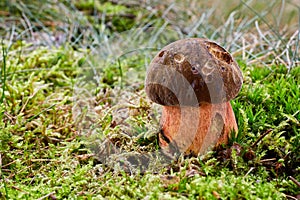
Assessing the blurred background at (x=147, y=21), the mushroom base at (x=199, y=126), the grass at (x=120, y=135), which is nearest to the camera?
the grass at (x=120, y=135)

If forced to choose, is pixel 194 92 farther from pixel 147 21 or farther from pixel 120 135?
pixel 147 21

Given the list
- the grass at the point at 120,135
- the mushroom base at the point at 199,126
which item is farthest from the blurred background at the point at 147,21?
the mushroom base at the point at 199,126

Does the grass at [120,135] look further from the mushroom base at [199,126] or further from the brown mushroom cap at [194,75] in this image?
the brown mushroom cap at [194,75]

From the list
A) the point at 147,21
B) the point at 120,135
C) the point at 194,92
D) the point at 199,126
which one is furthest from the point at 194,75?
the point at 147,21

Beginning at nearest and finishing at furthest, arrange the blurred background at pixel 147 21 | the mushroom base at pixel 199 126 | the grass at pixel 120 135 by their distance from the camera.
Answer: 1. the grass at pixel 120 135
2. the mushroom base at pixel 199 126
3. the blurred background at pixel 147 21

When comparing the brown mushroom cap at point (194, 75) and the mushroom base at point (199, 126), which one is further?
the mushroom base at point (199, 126)

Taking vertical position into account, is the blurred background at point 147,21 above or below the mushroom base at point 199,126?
above
